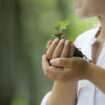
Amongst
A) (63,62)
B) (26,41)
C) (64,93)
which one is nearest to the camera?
(63,62)

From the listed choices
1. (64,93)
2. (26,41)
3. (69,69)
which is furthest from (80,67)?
(26,41)

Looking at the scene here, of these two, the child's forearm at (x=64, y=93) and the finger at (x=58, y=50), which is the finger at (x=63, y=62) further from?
the child's forearm at (x=64, y=93)

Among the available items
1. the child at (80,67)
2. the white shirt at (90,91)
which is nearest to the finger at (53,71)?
the child at (80,67)

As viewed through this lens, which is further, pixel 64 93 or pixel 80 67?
pixel 64 93

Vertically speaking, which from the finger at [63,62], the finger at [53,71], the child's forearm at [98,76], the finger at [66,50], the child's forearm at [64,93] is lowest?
the child's forearm at [64,93]

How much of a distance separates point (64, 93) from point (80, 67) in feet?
0.45

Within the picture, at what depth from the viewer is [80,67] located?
556mm

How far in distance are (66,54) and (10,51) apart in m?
0.71

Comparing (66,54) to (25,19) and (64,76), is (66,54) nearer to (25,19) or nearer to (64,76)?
(64,76)

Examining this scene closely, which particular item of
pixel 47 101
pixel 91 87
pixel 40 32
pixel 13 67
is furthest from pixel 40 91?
pixel 91 87

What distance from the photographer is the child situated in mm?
557

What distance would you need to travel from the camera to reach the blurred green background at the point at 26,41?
3.97ft

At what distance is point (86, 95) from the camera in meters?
0.65

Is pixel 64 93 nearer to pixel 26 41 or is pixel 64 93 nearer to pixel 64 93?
pixel 64 93
